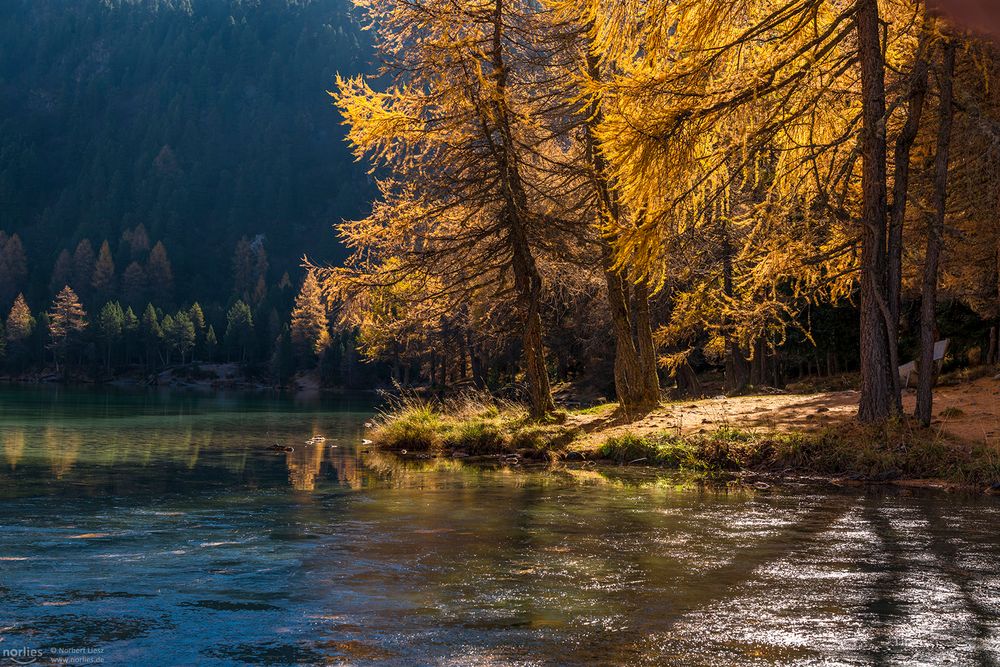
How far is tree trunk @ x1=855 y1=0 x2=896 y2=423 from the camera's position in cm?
1568

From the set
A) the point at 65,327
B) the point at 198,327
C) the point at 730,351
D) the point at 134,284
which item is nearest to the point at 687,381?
the point at 730,351

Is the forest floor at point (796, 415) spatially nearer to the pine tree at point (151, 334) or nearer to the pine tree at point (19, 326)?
the pine tree at point (151, 334)

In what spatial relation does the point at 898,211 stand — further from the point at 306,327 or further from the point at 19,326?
the point at 19,326

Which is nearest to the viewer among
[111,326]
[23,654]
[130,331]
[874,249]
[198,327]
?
[23,654]

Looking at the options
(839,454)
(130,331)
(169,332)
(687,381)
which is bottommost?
(839,454)

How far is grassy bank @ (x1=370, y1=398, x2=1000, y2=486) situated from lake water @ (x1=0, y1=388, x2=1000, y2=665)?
5.19 feet

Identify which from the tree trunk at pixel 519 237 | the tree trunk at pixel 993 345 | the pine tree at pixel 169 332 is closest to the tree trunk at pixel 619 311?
the tree trunk at pixel 519 237

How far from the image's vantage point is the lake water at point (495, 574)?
6207 mm

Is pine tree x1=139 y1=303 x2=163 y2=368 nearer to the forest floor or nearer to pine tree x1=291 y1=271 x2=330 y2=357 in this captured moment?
pine tree x1=291 y1=271 x2=330 y2=357

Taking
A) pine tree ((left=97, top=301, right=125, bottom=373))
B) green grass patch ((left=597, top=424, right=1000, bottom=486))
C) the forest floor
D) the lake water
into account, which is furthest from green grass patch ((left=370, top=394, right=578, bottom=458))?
pine tree ((left=97, top=301, right=125, bottom=373))

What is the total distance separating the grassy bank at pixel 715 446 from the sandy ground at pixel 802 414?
1.36 ft

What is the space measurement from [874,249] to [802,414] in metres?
4.82

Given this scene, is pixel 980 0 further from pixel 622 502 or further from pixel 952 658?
pixel 622 502

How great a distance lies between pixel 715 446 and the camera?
675 inches
